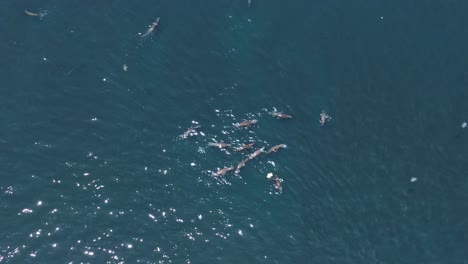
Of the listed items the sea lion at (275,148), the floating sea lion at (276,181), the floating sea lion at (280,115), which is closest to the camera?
the floating sea lion at (276,181)

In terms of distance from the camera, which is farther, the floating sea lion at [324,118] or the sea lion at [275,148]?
the floating sea lion at [324,118]

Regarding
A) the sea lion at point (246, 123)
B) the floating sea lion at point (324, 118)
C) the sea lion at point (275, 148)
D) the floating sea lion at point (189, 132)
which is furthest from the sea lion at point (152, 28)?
the floating sea lion at point (324, 118)

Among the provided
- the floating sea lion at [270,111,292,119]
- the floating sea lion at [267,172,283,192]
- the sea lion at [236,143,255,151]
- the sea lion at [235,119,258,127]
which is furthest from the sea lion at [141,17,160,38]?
the floating sea lion at [267,172,283,192]

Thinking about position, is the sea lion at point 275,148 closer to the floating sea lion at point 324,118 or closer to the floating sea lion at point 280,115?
the floating sea lion at point 280,115

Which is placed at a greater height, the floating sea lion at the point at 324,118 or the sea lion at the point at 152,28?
the sea lion at the point at 152,28

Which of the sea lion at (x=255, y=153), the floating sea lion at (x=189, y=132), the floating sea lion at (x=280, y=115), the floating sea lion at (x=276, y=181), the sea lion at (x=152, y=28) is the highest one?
the sea lion at (x=152, y=28)

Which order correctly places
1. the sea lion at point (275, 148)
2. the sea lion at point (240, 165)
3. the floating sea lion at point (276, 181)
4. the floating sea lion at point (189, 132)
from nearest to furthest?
the floating sea lion at point (276, 181)
the sea lion at point (240, 165)
the floating sea lion at point (189, 132)
the sea lion at point (275, 148)

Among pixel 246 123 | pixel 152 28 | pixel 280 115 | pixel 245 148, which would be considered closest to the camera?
pixel 245 148

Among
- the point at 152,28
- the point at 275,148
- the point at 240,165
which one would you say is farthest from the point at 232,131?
the point at 152,28

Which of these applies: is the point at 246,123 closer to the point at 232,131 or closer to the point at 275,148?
the point at 232,131
